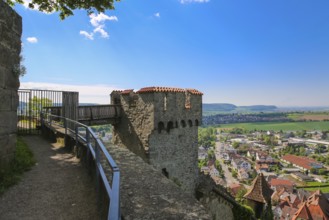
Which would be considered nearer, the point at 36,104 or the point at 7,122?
the point at 7,122

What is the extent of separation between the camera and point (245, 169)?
105000 mm

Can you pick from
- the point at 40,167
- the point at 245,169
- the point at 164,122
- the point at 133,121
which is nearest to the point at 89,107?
the point at 133,121

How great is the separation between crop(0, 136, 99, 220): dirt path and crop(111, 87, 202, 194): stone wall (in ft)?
21.1

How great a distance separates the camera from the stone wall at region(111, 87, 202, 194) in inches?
494

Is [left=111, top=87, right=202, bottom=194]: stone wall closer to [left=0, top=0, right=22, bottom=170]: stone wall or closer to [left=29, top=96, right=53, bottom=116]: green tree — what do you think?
[left=29, top=96, right=53, bottom=116]: green tree

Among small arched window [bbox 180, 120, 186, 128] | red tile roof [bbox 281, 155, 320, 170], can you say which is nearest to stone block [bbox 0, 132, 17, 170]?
small arched window [bbox 180, 120, 186, 128]

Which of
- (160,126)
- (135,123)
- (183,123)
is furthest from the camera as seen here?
(183,123)

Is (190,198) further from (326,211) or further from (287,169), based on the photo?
(287,169)

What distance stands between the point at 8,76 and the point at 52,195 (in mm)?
2296

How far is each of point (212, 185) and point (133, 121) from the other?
6.63 meters

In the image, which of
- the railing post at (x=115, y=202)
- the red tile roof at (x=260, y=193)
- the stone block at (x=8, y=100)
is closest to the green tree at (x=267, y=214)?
the red tile roof at (x=260, y=193)

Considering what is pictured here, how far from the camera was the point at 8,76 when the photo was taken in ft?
15.3

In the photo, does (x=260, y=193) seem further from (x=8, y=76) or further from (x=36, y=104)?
(x=8, y=76)

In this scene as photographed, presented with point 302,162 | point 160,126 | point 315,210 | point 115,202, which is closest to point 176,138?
point 160,126
